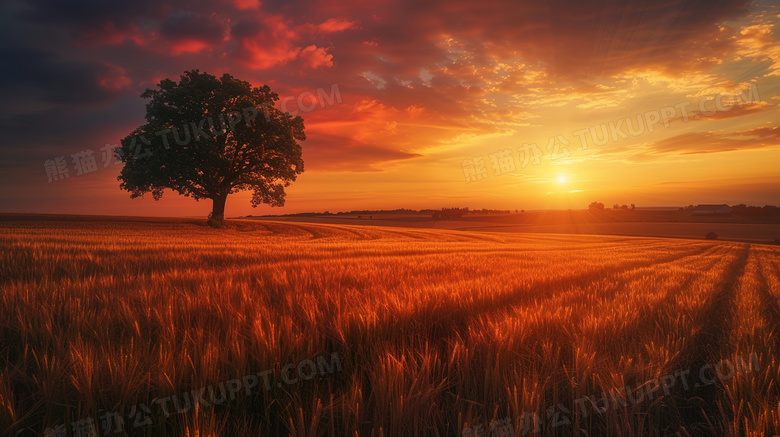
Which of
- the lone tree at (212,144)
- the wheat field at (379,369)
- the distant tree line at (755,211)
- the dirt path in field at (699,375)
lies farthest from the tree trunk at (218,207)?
the distant tree line at (755,211)

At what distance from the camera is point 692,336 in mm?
2711

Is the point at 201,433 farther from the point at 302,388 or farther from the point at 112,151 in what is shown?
the point at 112,151

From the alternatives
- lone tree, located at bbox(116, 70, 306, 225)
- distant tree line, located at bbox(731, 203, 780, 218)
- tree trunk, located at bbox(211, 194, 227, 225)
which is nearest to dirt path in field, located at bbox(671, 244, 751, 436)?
lone tree, located at bbox(116, 70, 306, 225)

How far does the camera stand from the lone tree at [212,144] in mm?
26219

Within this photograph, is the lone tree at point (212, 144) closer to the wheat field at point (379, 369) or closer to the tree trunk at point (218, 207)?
the tree trunk at point (218, 207)

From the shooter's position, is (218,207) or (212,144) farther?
(218,207)

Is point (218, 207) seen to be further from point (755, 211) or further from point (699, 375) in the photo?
point (755, 211)

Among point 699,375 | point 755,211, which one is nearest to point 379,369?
point 699,375

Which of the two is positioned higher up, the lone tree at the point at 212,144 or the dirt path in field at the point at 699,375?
the lone tree at the point at 212,144

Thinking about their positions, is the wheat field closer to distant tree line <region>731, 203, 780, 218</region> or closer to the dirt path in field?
the dirt path in field

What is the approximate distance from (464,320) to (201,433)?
233 cm

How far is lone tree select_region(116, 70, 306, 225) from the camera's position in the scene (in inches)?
1032

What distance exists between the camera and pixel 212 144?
89.0 ft

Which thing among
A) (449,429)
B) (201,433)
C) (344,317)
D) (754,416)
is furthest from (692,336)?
(201,433)
